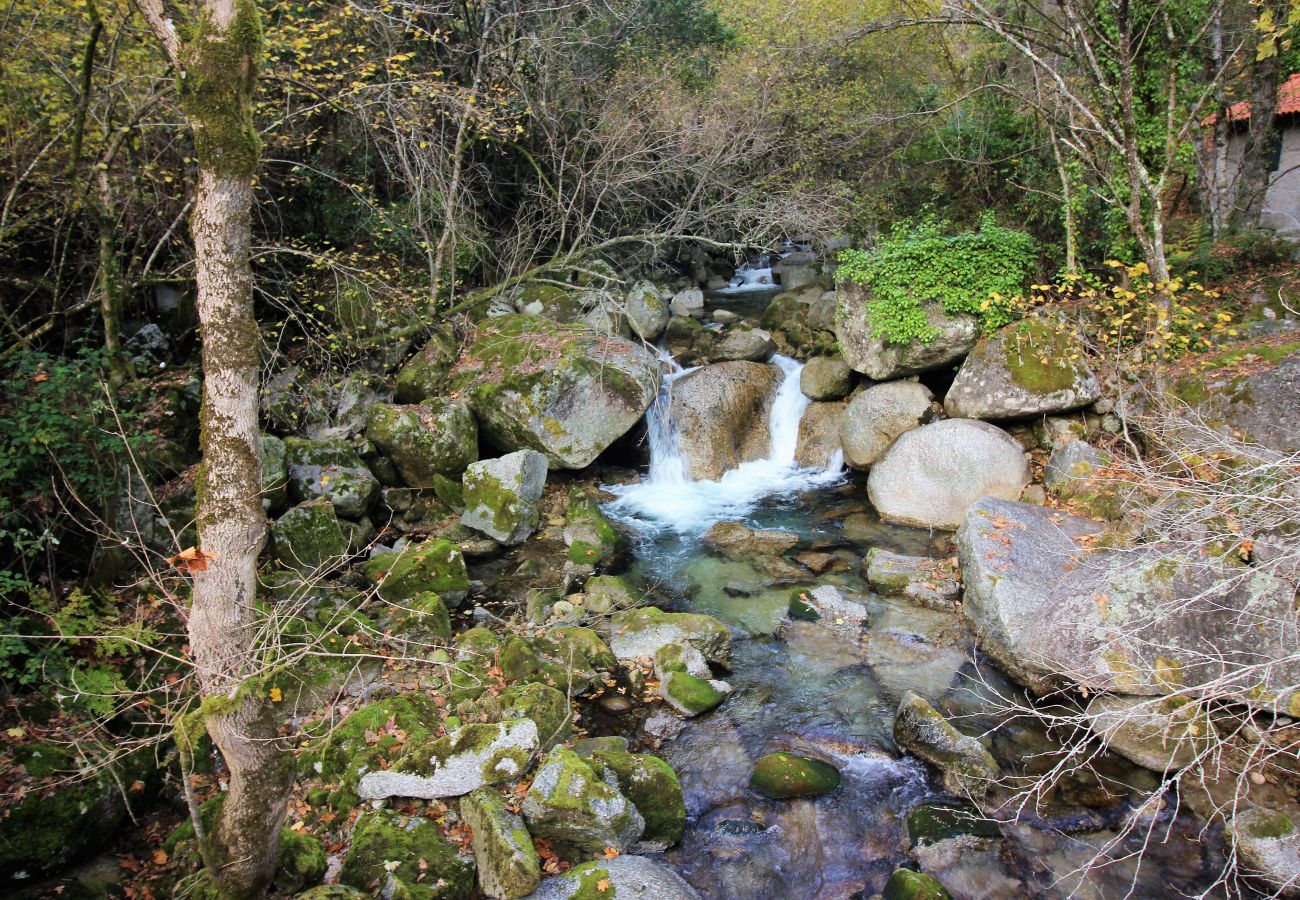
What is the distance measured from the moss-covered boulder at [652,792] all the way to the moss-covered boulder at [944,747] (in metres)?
2.18

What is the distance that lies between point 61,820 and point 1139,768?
8.20 metres

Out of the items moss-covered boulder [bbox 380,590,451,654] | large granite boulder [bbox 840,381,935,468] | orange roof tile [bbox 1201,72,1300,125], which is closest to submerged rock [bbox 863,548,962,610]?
large granite boulder [bbox 840,381,935,468]

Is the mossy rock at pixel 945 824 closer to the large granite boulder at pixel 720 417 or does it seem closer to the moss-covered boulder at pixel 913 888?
the moss-covered boulder at pixel 913 888

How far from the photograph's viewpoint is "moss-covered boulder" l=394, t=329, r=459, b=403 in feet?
39.6

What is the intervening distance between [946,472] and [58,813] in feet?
33.1

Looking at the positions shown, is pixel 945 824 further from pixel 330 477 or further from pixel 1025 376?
pixel 330 477

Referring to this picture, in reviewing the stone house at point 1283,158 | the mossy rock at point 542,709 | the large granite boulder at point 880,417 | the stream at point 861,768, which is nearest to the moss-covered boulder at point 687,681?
the stream at point 861,768

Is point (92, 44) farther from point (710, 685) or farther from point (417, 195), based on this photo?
point (710, 685)

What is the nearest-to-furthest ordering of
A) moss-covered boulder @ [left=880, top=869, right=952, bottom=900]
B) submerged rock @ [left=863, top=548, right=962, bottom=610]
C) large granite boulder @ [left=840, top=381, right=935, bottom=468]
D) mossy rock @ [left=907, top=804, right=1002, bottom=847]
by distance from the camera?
moss-covered boulder @ [left=880, top=869, right=952, bottom=900]
mossy rock @ [left=907, top=804, right=1002, bottom=847]
submerged rock @ [left=863, top=548, right=962, bottom=610]
large granite boulder @ [left=840, top=381, right=935, bottom=468]

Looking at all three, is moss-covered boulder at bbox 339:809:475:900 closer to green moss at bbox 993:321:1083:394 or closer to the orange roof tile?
green moss at bbox 993:321:1083:394

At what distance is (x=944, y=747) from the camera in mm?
6125

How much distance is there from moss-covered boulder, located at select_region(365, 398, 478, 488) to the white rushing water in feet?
8.34

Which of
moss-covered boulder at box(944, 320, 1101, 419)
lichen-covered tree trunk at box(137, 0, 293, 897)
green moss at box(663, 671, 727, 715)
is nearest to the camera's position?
lichen-covered tree trunk at box(137, 0, 293, 897)

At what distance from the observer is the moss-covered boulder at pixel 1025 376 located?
409 inches
